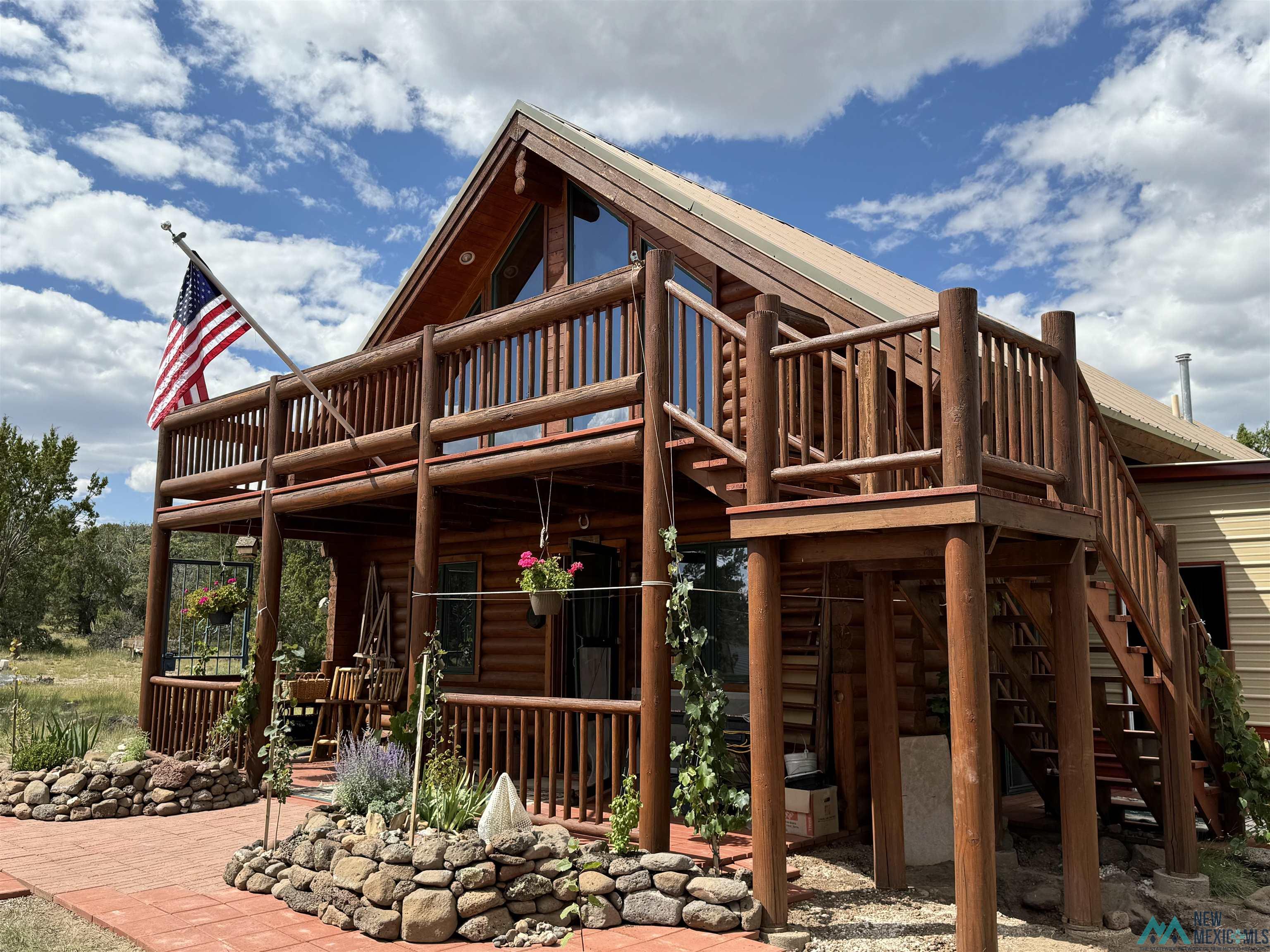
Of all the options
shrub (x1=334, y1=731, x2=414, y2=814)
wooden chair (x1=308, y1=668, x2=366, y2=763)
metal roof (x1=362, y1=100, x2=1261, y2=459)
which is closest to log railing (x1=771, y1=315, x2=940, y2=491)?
metal roof (x1=362, y1=100, x2=1261, y2=459)

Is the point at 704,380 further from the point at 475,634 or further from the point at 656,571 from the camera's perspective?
the point at 475,634

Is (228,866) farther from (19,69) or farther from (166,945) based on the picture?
(19,69)

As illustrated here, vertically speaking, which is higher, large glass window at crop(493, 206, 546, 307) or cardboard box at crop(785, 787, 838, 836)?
large glass window at crop(493, 206, 546, 307)

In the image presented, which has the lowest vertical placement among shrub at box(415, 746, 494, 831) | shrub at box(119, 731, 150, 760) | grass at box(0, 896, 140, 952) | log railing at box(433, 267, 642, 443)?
grass at box(0, 896, 140, 952)

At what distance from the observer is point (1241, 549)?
34.1 feet

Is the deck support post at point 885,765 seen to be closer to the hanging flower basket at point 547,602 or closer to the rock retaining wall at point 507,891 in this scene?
the rock retaining wall at point 507,891

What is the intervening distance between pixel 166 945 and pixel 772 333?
5.25 metres

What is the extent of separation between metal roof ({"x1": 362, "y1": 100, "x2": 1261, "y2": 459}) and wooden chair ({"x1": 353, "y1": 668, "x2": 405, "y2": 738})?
4741 mm

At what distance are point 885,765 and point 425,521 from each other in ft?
15.1

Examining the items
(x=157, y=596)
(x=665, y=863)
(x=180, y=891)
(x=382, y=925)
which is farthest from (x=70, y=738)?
(x=665, y=863)

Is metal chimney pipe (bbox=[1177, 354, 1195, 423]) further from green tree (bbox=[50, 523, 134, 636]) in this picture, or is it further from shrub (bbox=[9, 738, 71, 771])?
green tree (bbox=[50, 523, 134, 636])

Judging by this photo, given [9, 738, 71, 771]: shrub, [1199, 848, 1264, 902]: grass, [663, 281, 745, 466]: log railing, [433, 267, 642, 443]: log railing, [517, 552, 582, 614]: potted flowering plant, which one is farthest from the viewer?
[9, 738, 71, 771]: shrub

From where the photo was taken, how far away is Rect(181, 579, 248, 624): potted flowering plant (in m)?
11.9

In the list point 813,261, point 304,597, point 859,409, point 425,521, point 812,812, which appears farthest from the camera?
point 304,597
